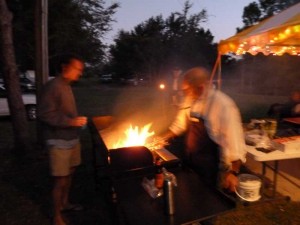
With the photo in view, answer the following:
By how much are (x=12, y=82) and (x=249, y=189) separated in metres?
4.94

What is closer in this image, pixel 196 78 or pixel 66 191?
pixel 196 78

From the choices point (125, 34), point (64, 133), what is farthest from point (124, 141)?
point (125, 34)

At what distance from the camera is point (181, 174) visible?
3021 mm

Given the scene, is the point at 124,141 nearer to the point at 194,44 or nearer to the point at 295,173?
the point at 295,173

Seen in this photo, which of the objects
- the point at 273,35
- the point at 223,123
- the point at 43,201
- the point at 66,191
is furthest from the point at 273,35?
the point at 43,201

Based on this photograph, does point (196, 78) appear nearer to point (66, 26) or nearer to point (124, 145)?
point (124, 145)

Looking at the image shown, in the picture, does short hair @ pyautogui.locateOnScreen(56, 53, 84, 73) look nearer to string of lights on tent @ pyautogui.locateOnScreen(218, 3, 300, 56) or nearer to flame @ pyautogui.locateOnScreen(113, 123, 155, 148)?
flame @ pyautogui.locateOnScreen(113, 123, 155, 148)

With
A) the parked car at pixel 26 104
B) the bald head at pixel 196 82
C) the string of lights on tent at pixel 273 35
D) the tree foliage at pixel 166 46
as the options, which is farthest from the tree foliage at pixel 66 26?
the tree foliage at pixel 166 46

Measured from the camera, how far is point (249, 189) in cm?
370

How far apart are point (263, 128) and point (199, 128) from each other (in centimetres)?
169

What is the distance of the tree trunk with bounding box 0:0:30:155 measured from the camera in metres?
5.91

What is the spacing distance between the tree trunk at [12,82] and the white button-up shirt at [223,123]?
4.63m

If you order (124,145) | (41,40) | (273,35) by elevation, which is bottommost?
(124,145)

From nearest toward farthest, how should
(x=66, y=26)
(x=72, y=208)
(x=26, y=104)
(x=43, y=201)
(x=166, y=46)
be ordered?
(x=72, y=208), (x=43, y=201), (x=26, y=104), (x=66, y=26), (x=166, y=46)
